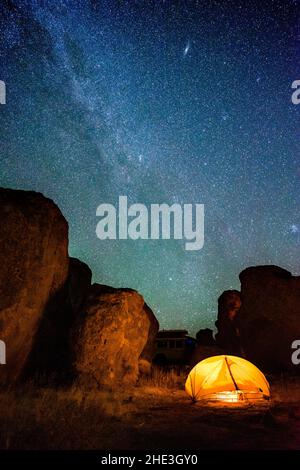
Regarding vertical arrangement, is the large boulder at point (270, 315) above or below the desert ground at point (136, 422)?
above

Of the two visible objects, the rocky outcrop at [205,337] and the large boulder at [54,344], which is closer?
the large boulder at [54,344]

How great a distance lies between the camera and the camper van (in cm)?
3844

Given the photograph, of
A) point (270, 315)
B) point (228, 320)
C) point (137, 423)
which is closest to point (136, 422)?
point (137, 423)

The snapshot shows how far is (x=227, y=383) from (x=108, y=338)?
4716 mm

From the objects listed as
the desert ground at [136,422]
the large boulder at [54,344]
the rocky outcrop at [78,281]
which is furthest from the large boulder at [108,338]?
the rocky outcrop at [78,281]

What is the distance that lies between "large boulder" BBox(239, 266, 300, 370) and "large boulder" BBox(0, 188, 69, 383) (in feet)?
53.1

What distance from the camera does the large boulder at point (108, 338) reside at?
14.5 m

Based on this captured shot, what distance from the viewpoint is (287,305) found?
25.8 m

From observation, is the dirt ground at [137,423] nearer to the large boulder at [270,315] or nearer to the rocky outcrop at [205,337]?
the large boulder at [270,315]

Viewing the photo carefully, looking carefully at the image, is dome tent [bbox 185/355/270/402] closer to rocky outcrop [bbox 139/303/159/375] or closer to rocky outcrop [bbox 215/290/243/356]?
rocky outcrop [bbox 139/303/159/375]

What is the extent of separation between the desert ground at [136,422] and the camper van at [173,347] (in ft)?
85.2

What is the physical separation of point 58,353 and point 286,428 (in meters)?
11.0

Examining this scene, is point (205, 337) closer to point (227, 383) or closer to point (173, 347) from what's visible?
point (173, 347)
